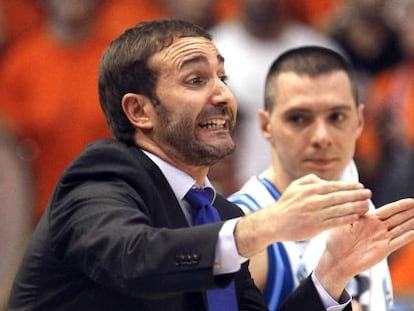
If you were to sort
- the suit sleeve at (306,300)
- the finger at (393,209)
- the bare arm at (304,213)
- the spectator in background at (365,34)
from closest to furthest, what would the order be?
the bare arm at (304,213), the finger at (393,209), the suit sleeve at (306,300), the spectator in background at (365,34)

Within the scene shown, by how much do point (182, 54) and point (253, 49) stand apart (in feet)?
11.1

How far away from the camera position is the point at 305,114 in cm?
450

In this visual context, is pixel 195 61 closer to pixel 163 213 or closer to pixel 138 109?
pixel 138 109

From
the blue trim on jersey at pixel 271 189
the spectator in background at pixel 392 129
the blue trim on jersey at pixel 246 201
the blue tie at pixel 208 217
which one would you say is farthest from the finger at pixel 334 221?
the spectator in background at pixel 392 129

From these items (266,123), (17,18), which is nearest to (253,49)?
(17,18)

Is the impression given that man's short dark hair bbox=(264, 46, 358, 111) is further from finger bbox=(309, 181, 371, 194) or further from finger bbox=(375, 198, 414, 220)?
finger bbox=(309, 181, 371, 194)

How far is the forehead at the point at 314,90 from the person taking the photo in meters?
4.50

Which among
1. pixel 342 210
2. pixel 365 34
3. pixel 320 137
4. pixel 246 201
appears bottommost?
pixel 342 210

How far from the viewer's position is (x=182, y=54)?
122 inches

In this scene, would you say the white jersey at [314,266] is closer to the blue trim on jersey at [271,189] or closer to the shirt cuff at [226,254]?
the blue trim on jersey at [271,189]

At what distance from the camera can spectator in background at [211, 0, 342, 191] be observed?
6.31 meters

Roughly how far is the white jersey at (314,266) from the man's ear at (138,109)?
128cm

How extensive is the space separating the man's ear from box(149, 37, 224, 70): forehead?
112 mm

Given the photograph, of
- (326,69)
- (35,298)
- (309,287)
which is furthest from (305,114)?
(35,298)
